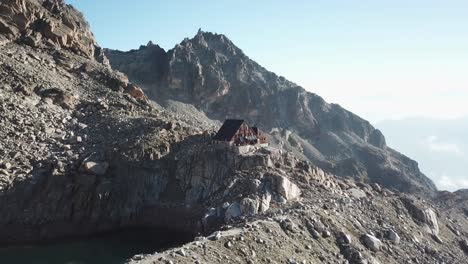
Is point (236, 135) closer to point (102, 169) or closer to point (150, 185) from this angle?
point (150, 185)

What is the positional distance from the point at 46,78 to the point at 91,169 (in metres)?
23.9

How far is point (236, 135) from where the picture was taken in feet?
206

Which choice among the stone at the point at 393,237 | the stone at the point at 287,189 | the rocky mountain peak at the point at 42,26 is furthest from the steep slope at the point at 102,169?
the stone at the point at 393,237

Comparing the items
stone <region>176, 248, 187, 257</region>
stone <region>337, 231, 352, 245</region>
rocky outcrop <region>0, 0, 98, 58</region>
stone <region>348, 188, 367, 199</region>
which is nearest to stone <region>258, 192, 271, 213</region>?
stone <region>337, 231, 352, 245</region>

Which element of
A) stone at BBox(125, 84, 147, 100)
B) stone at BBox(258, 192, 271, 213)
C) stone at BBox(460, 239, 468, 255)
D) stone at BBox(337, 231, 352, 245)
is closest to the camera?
stone at BBox(337, 231, 352, 245)

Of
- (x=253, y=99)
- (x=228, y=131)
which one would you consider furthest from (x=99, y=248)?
(x=253, y=99)

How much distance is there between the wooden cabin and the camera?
62.3 meters

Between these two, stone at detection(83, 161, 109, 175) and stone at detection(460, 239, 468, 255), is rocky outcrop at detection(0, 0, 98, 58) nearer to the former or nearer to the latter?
stone at detection(83, 161, 109, 175)

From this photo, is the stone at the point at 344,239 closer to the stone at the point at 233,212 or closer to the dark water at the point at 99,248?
the stone at the point at 233,212

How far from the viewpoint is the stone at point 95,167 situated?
186 ft

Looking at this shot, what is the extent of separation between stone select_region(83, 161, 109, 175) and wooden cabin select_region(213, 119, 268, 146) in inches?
618

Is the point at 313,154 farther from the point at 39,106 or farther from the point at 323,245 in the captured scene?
the point at 323,245

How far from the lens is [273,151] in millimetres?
61438

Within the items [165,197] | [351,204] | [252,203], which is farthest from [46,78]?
[351,204]
